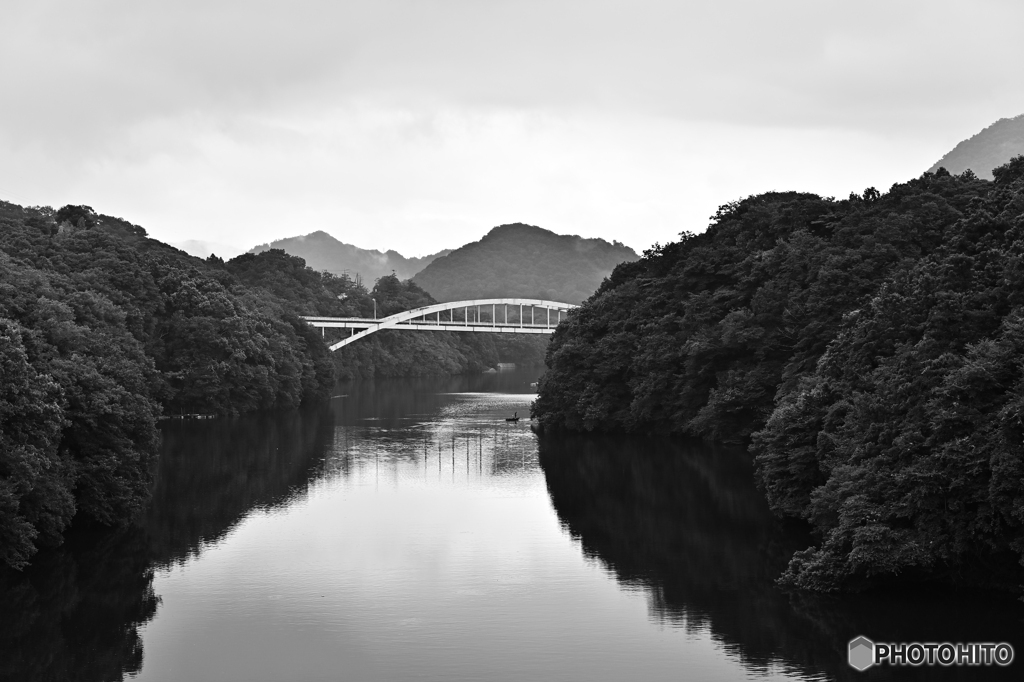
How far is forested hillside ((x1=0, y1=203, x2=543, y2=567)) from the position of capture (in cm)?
2480

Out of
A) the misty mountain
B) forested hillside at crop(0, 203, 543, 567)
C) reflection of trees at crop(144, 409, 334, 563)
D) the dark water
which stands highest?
the misty mountain

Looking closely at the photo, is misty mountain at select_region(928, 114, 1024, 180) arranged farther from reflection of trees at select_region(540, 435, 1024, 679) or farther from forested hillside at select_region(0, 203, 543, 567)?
reflection of trees at select_region(540, 435, 1024, 679)

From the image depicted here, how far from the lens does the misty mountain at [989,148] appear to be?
15375 cm

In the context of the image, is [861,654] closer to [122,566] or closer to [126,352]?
[122,566]

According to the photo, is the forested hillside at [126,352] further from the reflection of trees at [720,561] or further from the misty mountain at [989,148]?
the misty mountain at [989,148]

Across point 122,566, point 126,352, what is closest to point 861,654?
point 122,566

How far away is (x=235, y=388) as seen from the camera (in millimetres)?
60062

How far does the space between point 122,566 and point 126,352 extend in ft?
63.1

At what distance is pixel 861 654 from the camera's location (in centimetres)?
1895

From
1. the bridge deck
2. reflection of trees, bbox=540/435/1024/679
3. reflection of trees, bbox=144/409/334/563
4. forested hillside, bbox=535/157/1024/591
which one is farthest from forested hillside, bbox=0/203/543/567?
forested hillside, bbox=535/157/1024/591

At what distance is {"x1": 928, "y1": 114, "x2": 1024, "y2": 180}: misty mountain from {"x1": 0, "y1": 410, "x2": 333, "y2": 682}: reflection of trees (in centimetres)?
13306

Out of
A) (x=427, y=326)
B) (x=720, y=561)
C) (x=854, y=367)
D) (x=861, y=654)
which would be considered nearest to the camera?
(x=861, y=654)

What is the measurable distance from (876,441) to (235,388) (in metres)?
42.4

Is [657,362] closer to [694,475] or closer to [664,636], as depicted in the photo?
[694,475]
